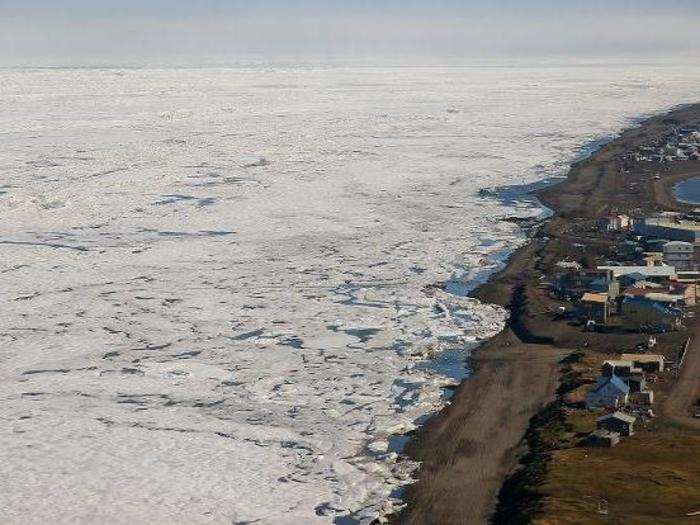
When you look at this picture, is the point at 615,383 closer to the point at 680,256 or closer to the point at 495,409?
the point at 495,409

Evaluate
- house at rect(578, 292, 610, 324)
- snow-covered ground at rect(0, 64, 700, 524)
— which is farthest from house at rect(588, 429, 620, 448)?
house at rect(578, 292, 610, 324)

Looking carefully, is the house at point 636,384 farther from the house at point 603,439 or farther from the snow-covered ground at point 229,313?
the snow-covered ground at point 229,313

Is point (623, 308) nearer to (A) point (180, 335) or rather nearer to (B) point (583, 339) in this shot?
(B) point (583, 339)

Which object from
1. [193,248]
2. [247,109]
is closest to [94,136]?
[247,109]

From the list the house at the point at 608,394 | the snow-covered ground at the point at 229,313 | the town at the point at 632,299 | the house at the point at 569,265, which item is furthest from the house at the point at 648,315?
the house at the point at 608,394

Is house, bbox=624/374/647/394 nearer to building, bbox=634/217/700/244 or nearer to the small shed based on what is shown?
the small shed

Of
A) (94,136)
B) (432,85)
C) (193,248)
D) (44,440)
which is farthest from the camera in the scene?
(432,85)

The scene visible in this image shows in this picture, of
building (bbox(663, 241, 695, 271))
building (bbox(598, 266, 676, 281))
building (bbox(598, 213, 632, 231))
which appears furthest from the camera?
building (bbox(598, 213, 632, 231))
